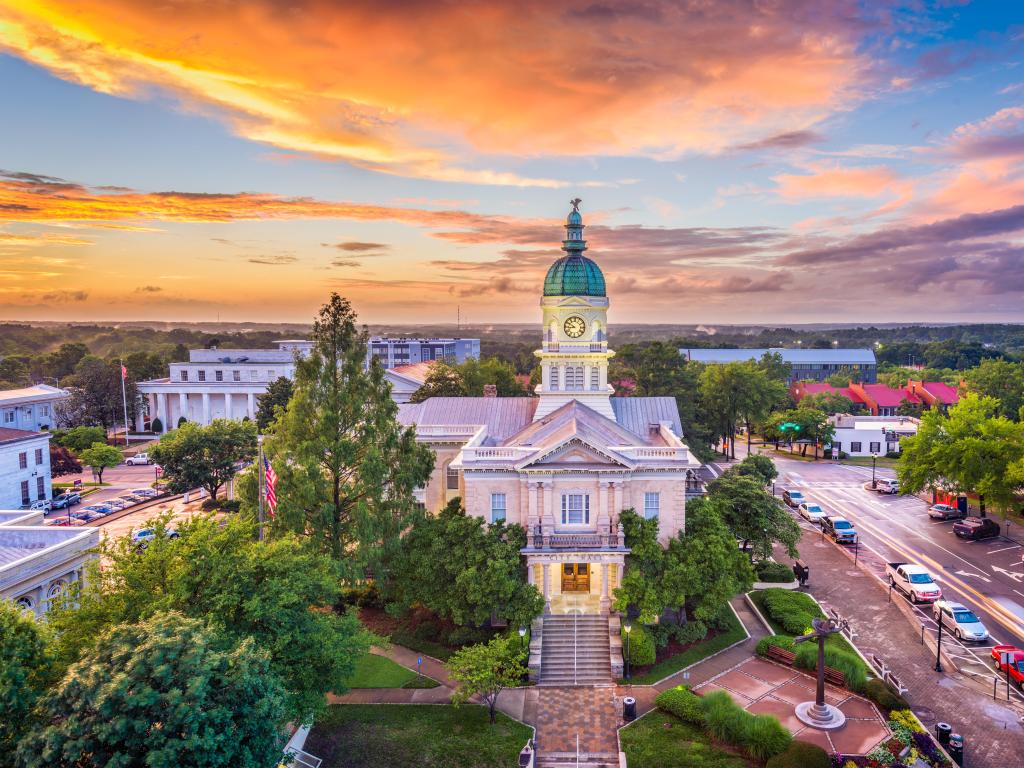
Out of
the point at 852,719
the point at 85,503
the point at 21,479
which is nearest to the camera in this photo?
the point at 852,719

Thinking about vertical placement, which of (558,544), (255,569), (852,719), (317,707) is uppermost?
(255,569)

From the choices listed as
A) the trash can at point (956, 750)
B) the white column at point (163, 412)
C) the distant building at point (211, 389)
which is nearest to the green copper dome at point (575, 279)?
the trash can at point (956, 750)

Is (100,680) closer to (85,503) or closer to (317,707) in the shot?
(317,707)

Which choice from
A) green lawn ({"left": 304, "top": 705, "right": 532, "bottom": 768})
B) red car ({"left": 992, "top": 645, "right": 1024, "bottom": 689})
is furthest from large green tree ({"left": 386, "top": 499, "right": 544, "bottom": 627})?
red car ({"left": 992, "top": 645, "right": 1024, "bottom": 689})

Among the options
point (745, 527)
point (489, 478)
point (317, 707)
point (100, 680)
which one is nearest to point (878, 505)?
point (745, 527)

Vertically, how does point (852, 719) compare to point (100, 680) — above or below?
below
